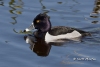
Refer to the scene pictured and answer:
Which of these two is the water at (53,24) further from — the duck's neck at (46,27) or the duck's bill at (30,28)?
the duck's neck at (46,27)

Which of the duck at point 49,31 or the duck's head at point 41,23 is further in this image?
the duck's head at point 41,23

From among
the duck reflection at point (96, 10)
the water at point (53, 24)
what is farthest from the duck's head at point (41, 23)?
the duck reflection at point (96, 10)

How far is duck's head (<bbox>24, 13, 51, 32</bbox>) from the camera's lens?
1384 cm

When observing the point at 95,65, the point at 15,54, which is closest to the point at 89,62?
the point at 95,65

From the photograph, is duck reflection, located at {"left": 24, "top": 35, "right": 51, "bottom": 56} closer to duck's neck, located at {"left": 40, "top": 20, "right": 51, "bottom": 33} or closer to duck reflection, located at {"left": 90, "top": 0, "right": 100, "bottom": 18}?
duck's neck, located at {"left": 40, "top": 20, "right": 51, "bottom": 33}

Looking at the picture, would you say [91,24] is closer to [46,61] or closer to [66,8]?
[66,8]

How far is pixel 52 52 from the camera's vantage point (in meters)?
12.2

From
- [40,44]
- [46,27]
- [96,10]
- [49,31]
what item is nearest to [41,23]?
[46,27]

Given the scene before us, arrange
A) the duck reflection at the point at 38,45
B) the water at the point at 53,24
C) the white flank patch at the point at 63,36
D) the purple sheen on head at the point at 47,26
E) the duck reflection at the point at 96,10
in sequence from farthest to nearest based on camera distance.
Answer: the duck reflection at the point at 96,10 < the purple sheen on head at the point at 47,26 < the white flank patch at the point at 63,36 < the duck reflection at the point at 38,45 < the water at the point at 53,24

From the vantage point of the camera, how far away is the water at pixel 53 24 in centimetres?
1139

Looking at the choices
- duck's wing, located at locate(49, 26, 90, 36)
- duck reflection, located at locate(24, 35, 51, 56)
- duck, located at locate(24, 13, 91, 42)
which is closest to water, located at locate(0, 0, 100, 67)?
duck reflection, located at locate(24, 35, 51, 56)

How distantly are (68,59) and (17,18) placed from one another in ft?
12.2

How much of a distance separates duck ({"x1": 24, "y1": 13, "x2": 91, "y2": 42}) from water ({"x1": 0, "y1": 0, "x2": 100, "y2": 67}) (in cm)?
35

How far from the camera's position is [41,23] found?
553 inches
